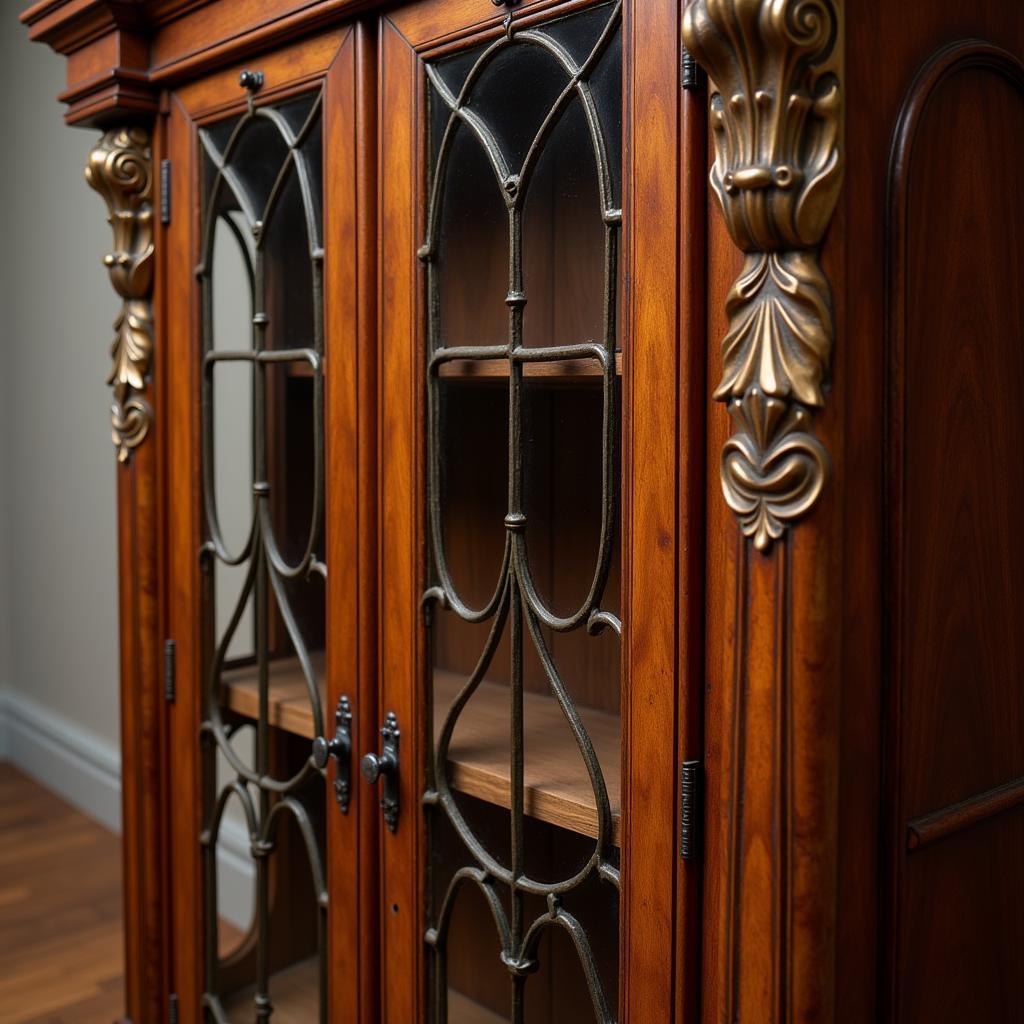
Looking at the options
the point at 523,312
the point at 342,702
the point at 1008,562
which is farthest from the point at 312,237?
the point at 1008,562

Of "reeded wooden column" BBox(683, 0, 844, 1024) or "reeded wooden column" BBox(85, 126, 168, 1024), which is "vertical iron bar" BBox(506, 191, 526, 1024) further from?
"reeded wooden column" BBox(85, 126, 168, 1024)

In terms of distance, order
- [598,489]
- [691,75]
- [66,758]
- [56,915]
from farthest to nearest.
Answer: [66,758]
[56,915]
[598,489]
[691,75]

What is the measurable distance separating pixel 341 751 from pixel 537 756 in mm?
276

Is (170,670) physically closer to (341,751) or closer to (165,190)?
(341,751)

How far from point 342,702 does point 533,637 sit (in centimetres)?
30

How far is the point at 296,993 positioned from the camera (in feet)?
4.40

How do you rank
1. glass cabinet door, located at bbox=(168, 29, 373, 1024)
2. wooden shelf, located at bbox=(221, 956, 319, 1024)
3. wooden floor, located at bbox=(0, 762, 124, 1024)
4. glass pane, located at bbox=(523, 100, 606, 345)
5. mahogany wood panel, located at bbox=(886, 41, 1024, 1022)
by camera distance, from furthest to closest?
wooden floor, located at bbox=(0, 762, 124, 1024) → wooden shelf, located at bbox=(221, 956, 319, 1024) → glass cabinet door, located at bbox=(168, 29, 373, 1024) → glass pane, located at bbox=(523, 100, 606, 345) → mahogany wood panel, located at bbox=(886, 41, 1024, 1022)

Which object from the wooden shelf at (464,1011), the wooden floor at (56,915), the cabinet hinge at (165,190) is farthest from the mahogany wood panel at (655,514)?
the wooden floor at (56,915)

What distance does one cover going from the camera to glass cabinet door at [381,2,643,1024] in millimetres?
938

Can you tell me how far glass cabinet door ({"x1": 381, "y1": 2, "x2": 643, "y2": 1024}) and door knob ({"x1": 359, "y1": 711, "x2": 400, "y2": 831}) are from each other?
0.03 feet

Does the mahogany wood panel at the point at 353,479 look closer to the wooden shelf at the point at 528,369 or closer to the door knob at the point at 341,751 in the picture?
the door knob at the point at 341,751

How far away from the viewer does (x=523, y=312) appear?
3.28 ft
